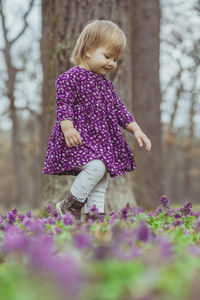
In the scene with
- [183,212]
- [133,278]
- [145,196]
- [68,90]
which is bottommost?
[145,196]

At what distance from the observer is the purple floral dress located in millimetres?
3700

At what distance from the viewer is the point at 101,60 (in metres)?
3.78

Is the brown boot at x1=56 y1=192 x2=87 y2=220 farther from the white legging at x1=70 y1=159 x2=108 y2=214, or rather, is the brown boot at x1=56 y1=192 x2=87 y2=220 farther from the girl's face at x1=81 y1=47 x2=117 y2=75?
the girl's face at x1=81 y1=47 x2=117 y2=75

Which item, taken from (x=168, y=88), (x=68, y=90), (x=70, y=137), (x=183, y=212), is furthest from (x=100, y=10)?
(x=168, y=88)

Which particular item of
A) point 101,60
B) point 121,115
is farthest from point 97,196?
point 101,60

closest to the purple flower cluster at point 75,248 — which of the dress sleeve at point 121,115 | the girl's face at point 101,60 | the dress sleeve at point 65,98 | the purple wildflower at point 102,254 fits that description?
the purple wildflower at point 102,254

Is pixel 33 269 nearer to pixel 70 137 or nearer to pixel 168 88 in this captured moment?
pixel 70 137

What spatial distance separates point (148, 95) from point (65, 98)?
20.1 ft

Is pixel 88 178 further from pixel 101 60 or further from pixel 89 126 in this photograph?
pixel 101 60

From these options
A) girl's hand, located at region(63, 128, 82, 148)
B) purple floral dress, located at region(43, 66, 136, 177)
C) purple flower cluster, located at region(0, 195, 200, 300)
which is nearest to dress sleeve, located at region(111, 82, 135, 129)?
purple floral dress, located at region(43, 66, 136, 177)

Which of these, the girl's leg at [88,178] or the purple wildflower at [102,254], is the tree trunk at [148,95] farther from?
the purple wildflower at [102,254]

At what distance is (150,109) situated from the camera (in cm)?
957

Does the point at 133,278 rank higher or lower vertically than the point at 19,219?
higher

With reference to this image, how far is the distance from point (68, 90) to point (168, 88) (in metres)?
14.7
